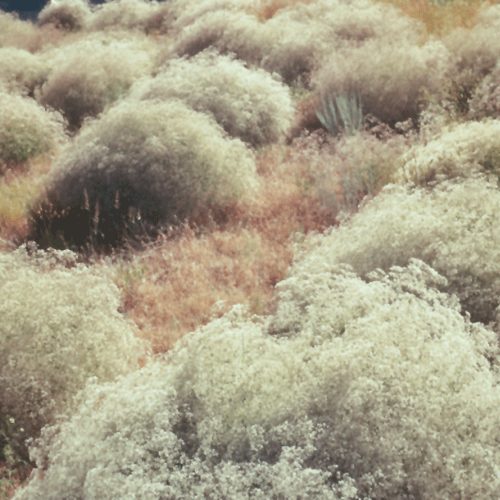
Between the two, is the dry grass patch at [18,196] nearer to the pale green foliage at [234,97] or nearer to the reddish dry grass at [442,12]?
the pale green foliage at [234,97]

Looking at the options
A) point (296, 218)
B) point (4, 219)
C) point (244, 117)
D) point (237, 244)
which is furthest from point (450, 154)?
point (4, 219)

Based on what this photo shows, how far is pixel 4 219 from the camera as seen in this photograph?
7750 millimetres

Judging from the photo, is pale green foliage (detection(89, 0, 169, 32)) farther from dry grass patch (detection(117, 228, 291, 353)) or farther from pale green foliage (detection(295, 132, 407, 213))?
dry grass patch (detection(117, 228, 291, 353))

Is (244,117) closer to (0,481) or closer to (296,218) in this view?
(296,218)

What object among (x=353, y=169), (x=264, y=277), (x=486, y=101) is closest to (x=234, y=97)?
(x=353, y=169)

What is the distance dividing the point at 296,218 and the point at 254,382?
3554mm

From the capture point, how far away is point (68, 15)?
26734 mm

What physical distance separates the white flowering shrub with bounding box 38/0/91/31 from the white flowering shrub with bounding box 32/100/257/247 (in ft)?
65.3

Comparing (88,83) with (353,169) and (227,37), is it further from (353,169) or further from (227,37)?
(353,169)

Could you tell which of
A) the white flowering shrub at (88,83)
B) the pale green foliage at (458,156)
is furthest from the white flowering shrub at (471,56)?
the white flowering shrub at (88,83)

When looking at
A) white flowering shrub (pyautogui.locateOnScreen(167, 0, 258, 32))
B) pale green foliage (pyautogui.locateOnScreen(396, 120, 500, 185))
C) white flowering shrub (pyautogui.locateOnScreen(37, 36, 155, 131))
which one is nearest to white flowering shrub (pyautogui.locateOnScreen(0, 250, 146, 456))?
pale green foliage (pyautogui.locateOnScreen(396, 120, 500, 185))

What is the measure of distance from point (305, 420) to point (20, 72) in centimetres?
1251

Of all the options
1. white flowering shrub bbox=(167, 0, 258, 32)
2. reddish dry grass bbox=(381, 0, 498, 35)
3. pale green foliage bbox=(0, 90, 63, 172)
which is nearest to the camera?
pale green foliage bbox=(0, 90, 63, 172)

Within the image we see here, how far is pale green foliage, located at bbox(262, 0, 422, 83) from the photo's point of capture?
36.3 feet
